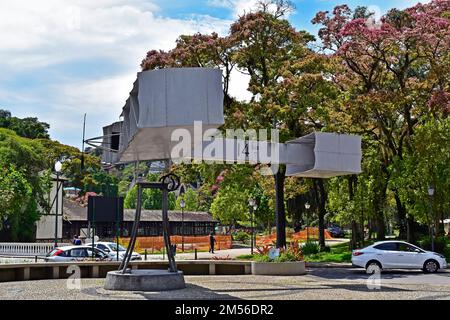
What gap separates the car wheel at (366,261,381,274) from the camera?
26.2 meters

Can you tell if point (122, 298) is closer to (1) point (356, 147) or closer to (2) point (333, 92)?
(1) point (356, 147)

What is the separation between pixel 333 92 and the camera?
30344mm

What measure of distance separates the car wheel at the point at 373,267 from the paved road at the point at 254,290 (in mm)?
3443

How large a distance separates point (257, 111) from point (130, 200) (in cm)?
8404

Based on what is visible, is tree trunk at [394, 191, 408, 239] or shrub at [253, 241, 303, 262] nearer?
shrub at [253, 241, 303, 262]

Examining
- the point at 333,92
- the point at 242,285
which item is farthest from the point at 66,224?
the point at 242,285

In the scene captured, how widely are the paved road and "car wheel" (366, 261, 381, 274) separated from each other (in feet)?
11.3

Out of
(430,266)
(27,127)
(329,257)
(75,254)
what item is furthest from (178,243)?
Result: (27,127)

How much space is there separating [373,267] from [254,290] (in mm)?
10211

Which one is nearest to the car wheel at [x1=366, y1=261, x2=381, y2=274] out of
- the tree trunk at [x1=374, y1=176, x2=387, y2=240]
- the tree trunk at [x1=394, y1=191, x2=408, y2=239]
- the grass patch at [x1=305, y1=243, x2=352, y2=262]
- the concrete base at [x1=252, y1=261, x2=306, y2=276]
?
the concrete base at [x1=252, y1=261, x2=306, y2=276]

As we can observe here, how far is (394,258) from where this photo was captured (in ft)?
86.3

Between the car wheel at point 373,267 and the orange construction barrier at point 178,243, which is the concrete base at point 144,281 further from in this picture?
the orange construction barrier at point 178,243

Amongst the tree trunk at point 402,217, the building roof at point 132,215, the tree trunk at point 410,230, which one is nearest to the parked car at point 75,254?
the tree trunk at point 410,230

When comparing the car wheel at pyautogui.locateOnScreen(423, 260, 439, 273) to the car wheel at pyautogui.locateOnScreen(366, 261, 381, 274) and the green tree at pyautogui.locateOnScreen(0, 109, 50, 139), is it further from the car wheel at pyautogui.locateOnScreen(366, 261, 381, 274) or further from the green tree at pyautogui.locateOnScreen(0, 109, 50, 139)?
the green tree at pyautogui.locateOnScreen(0, 109, 50, 139)
